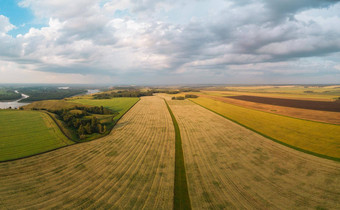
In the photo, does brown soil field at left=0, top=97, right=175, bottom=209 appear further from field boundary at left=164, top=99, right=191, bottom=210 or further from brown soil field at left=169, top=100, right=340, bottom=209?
brown soil field at left=169, top=100, right=340, bottom=209

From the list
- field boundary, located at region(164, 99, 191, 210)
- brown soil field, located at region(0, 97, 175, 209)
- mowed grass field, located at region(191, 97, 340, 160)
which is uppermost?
mowed grass field, located at region(191, 97, 340, 160)

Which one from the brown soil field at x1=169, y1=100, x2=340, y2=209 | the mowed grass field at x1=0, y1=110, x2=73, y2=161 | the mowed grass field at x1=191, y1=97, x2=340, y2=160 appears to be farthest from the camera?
the mowed grass field at x1=191, y1=97, x2=340, y2=160

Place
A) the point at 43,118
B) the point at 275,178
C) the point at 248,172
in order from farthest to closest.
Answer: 1. the point at 43,118
2. the point at 248,172
3. the point at 275,178

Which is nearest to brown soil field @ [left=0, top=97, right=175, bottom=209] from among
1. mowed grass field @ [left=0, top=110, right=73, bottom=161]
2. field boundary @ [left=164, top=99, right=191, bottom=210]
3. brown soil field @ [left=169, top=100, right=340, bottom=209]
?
field boundary @ [left=164, top=99, right=191, bottom=210]

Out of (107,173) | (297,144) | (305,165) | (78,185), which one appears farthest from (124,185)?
(297,144)

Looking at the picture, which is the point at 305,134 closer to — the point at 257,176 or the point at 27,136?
the point at 257,176

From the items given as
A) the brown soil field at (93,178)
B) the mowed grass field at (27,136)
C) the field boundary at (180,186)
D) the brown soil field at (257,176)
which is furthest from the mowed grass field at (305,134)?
the mowed grass field at (27,136)

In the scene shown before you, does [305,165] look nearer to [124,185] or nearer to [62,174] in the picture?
[124,185]
